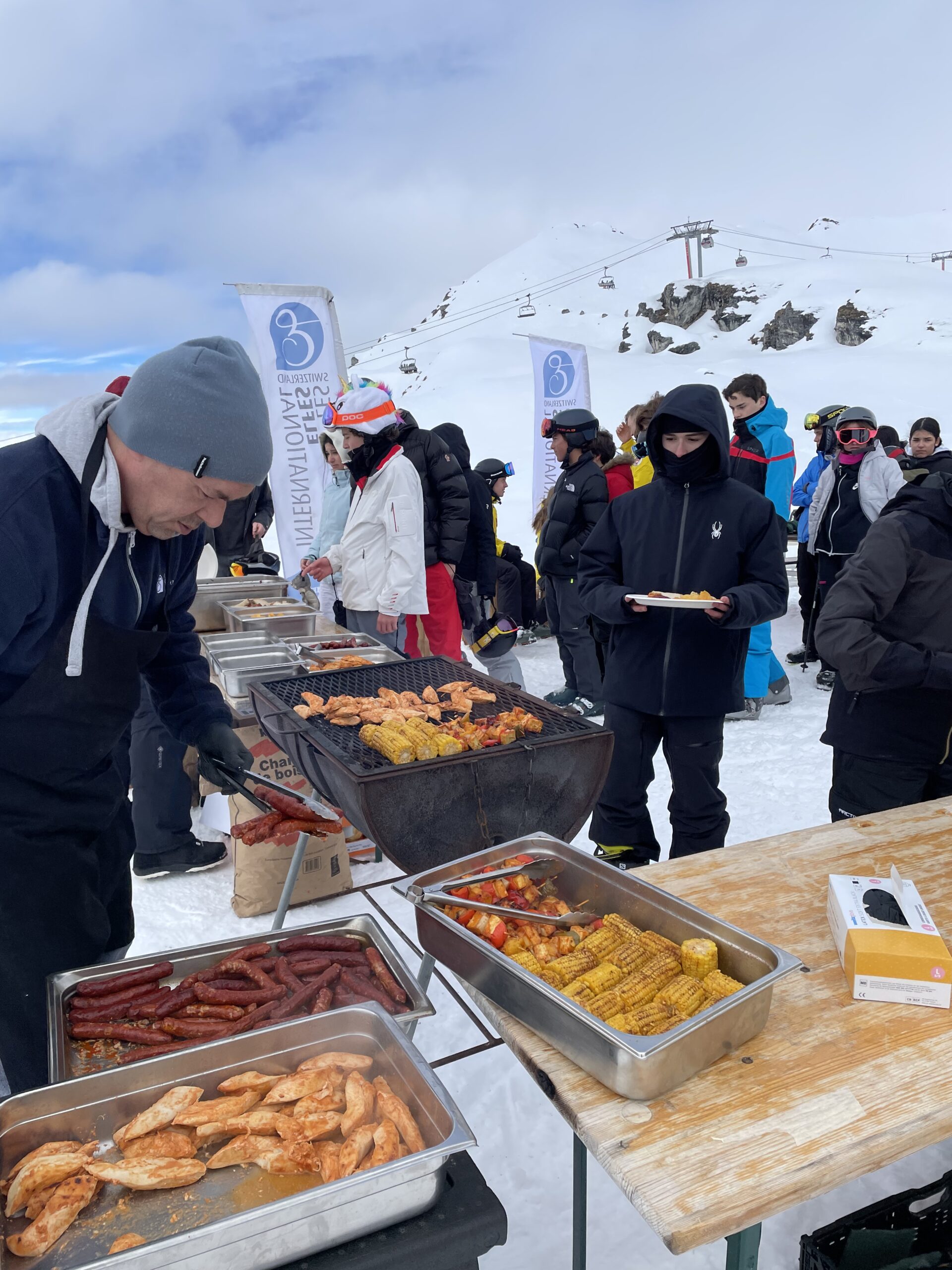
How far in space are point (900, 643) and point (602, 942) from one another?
1655 millimetres

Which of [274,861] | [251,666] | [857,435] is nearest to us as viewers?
[274,861]

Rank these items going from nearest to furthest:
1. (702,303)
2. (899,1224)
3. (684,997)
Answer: (684,997) < (899,1224) < (702,303)

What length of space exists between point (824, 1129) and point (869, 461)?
22.6ft

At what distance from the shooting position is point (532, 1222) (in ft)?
7.71

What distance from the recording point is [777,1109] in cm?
128

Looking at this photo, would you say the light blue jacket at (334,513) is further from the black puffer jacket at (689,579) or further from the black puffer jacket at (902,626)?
the black puffer jacket at (902,626)

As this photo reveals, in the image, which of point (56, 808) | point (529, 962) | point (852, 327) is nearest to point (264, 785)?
point (56, 808)

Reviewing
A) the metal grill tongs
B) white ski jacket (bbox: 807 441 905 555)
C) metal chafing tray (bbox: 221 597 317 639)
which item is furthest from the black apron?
white ski jacket (bbox: 807 441 905 555)

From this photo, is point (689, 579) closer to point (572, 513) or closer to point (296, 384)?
point (572, 513)

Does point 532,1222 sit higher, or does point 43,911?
point 43,911

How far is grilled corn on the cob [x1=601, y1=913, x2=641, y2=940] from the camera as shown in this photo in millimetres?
1665

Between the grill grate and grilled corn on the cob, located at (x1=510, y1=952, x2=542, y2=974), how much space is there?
0.85 m

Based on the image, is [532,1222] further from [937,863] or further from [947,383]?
[947,383]

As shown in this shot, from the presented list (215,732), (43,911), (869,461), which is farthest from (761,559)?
(869,461)
